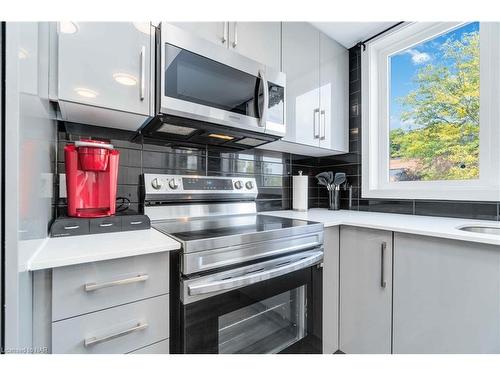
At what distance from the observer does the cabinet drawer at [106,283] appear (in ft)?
2.25

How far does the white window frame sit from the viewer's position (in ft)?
4.52

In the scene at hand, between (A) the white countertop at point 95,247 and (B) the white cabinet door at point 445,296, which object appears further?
(B) the white cabinet door at point 445,296

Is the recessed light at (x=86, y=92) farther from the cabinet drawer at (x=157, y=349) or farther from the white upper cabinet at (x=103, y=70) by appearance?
the cabinet drawer at (x=157, y=349)

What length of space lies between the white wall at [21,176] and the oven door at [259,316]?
0.44 m

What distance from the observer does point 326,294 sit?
1.34 m

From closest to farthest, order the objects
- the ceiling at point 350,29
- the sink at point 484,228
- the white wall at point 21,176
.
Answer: the white wall at point 21,176
the sink at point 484,228
the ceiling at point 350,29

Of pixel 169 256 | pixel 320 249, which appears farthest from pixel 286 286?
pixel 169 256

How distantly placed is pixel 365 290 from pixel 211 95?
130 centimetres

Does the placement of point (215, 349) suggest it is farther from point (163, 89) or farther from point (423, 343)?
point (163, 89)

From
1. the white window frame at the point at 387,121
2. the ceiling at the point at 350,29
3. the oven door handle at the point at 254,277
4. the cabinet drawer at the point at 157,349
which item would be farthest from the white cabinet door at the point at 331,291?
the ceiling at the point at 350,29

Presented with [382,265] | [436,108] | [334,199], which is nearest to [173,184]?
[382,265]

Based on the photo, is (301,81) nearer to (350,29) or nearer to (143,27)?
(350,29)

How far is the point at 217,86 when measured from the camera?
1.21 metres

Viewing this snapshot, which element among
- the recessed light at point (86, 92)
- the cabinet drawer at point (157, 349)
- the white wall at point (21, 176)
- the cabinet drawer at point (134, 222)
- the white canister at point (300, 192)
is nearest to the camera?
the white wall at point (21, 176)
